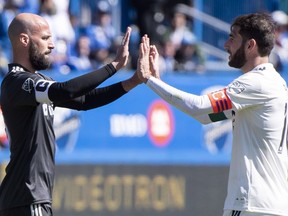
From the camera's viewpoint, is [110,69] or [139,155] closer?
[110,69]

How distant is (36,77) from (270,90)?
5.02 ft

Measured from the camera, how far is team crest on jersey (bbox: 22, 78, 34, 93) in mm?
5930

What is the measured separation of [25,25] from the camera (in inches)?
243

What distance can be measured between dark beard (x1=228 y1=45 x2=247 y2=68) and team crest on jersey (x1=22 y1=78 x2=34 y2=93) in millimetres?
1305

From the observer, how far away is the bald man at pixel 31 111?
19.4ft

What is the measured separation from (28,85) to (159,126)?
5.93 m

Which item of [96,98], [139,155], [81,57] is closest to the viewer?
[96,98]

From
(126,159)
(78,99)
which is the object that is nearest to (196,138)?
(126,159)

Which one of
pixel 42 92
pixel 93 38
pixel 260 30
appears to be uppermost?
pixel 93 38

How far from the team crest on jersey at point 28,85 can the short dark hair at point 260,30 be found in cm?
141

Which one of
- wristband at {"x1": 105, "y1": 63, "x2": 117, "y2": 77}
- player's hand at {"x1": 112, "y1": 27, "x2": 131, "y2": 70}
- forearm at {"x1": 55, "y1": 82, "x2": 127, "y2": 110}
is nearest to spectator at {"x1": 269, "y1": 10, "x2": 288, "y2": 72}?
forearm at {"x1": 55, "y1": 82, "x2": 127, "y2": 110}

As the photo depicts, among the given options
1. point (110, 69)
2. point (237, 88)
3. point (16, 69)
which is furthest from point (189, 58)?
point (237, 88)

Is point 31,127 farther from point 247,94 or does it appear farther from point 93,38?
point 93,38

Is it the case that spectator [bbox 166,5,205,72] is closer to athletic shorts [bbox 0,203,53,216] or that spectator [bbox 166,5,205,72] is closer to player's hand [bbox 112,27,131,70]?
player's hand [bbox 112,27,131,70]
